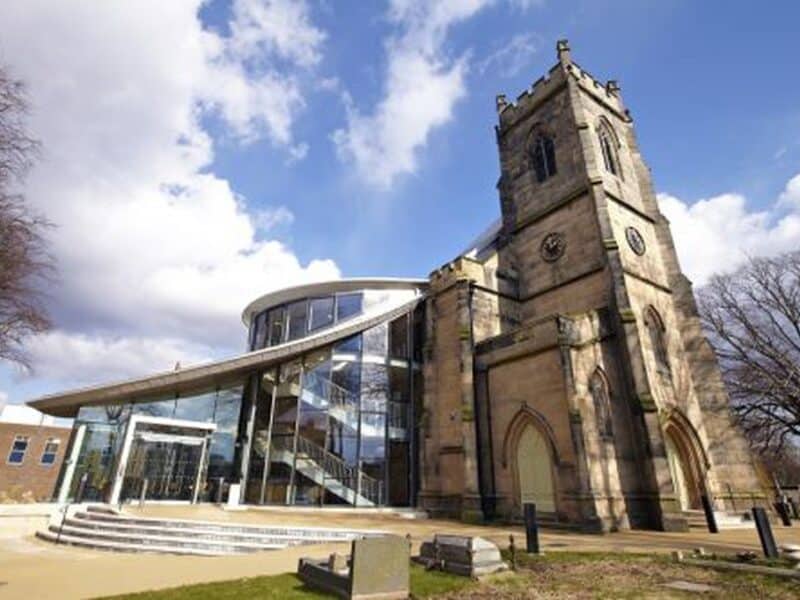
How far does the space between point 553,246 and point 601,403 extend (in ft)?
28.7

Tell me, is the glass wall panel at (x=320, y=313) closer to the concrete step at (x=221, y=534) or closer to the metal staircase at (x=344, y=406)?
the metal staircase at (x=344, y=406)

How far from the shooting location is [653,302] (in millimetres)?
19047

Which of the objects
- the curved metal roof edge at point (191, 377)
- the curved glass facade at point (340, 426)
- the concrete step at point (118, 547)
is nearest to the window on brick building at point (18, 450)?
the curved metal roof edge at point (191, 377)

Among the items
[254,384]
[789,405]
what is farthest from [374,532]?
[789,405]

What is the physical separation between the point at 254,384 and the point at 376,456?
714cm

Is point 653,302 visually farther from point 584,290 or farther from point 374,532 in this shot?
point 374,532

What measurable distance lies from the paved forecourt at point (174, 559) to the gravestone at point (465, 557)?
7.54ft

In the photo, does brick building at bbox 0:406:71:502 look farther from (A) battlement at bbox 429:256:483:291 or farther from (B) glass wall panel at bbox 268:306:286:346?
(A) battlement at bbox 429:256:483:291

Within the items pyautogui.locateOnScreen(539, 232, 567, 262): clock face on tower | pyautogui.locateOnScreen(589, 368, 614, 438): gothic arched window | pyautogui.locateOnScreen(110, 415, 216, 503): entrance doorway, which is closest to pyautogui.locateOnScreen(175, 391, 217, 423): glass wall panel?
pyautogui.locateOnScreen(110, 415, 216, 503): entrance doorway

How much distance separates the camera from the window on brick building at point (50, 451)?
35.4m

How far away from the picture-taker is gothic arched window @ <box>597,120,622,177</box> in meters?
22.6

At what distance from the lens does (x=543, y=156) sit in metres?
23.8

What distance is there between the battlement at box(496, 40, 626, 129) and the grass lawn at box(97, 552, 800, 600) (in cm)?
2282

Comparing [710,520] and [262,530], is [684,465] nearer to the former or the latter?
[710,520]
